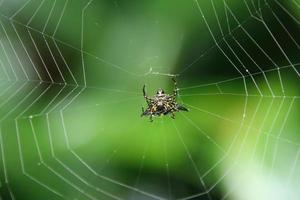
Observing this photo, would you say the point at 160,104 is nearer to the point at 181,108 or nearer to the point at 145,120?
the point at 181,108

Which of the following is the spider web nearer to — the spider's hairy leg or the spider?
the spider's hairy leg

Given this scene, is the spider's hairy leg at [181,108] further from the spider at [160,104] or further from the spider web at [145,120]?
the spider web at [145,120]

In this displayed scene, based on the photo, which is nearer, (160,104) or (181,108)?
(181,108)

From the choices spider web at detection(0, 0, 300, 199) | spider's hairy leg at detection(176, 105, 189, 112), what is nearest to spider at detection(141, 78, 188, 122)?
spider's hairy leg at detection(176, 105, 189, 112)

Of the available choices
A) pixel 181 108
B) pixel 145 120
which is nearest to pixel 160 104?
pixel 181 108

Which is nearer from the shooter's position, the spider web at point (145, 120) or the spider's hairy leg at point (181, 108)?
the spider web at point (145, 120)

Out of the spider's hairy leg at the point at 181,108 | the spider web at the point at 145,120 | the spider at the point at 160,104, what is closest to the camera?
the spider web at the point at 145,120

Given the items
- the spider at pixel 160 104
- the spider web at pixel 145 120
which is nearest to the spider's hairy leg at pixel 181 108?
the spider at pixel 160 104

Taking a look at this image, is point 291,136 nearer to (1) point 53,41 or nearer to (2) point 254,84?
(2) point 254,84
